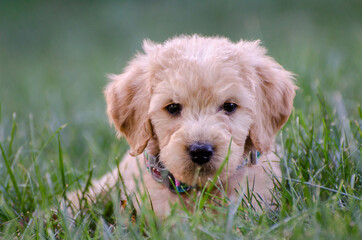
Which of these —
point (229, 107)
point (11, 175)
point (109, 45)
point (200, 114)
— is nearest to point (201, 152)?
point (200, 114)

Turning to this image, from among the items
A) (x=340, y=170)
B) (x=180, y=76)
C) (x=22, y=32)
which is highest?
(x=180, y=76)

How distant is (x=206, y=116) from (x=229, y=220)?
36.8 inches

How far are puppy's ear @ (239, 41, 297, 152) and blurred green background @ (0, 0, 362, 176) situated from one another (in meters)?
0.58

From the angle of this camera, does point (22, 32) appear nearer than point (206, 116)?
No

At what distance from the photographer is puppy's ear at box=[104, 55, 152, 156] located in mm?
3362

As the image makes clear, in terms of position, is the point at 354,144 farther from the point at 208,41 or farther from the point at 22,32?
the point at 22,32

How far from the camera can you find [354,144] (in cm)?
336

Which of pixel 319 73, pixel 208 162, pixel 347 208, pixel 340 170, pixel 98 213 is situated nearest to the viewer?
pixel 347 208

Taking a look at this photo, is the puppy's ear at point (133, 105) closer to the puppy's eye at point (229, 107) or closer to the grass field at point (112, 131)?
the grass field at point (112, 131)

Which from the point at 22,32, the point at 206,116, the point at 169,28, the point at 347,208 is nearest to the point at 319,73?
the point at 206,116

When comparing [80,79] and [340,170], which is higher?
[340,170]

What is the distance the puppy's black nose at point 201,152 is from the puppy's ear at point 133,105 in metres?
0.49

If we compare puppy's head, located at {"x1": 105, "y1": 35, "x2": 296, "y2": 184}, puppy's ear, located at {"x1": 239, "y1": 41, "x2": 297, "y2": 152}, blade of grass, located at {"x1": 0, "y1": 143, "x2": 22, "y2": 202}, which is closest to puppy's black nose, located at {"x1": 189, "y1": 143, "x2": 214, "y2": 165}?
puppy's head, located at {"x1": 105, "y1": 35, "x2": 296, "y2": 184}

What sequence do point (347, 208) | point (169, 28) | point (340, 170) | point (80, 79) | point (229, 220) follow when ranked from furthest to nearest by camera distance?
point (169, 28)
point (80, 79)
point (340, 170)
point (347, 208)
point (229, 220)
